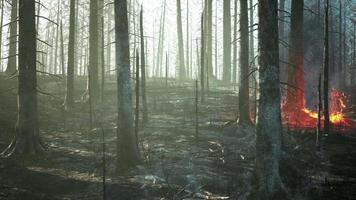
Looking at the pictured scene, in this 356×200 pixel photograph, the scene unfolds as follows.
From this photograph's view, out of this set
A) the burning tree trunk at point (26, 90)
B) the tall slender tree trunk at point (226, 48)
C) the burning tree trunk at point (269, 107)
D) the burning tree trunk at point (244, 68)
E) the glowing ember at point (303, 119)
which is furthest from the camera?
the tall slender tree trunk at point (226, 48)

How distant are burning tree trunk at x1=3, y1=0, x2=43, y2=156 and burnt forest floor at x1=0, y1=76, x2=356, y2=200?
0.50m

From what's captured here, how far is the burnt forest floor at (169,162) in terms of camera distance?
9594 millimetres

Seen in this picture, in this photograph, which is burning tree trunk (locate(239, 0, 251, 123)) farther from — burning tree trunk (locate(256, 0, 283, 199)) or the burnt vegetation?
burning tree trunk (locate(256, 0, 283, 199))

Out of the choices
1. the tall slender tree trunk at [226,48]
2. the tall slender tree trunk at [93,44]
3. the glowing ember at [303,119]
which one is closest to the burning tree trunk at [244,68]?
the glowing ember at [303,119]

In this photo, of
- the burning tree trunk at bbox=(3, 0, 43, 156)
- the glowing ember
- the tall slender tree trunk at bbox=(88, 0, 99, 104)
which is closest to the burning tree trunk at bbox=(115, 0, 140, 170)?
the burning tree trunk at bbox=(3, 0, 43, 156)

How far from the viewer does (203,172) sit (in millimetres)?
11133

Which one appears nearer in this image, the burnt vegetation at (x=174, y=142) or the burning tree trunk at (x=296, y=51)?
the burnt vegetation at (x=174, y=142)

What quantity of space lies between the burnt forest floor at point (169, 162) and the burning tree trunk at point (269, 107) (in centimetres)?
43

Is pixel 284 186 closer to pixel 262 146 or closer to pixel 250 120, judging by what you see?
pixel 262 146

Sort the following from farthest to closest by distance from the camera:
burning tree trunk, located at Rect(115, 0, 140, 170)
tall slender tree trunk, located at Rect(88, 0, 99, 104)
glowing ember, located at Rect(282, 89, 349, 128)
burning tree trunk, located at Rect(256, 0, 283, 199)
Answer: tall slender tree trunk, located at Rect(88, 0, 99, 104)
glowing ember, located at Rect(282, 89, 349, 128)
burning tree trunk, located at Rect(115, 0, 140, 170)
burning tree trunk, located at Rect(256, 0, 283, 199)

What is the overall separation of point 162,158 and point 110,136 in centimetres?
459

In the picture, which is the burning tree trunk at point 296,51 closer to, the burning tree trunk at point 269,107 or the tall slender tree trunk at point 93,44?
the burning tree trunk at point 269,107

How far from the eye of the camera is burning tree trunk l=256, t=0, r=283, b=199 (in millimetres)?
8820

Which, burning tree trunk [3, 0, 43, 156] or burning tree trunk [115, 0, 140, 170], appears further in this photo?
burning tree trunk [3, 0, 43, 156]
